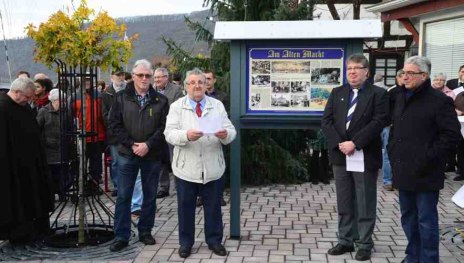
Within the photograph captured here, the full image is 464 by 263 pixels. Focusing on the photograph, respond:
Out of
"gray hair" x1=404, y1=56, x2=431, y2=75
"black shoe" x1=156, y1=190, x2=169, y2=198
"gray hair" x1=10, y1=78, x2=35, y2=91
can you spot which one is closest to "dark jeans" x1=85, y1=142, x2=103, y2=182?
"black shoe" x1=156, y1=190, x2=169, y2=198

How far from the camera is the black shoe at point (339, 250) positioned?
17.3ft

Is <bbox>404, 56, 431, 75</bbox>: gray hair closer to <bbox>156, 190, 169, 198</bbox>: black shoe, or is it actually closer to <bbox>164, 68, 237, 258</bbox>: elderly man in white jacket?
<bbox>164, 68, 237, 258</bbox>: elderly man in white jacket

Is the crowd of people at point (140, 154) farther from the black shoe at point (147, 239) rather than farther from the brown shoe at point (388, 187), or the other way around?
the brown shoe at point (388, 187)

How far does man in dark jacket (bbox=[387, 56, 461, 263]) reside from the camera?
4414 mm

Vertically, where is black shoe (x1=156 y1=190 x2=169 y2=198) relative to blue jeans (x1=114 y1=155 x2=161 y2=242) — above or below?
below

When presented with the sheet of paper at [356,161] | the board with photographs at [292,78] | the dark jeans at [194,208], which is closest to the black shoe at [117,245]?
the dark jeans at [194,208]

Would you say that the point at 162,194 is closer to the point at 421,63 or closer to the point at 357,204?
the point at 357,204

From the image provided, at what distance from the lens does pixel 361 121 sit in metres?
4.94

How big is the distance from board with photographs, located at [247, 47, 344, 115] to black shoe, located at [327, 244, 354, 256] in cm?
136

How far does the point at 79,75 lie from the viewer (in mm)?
5480

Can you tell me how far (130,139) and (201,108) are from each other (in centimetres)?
79

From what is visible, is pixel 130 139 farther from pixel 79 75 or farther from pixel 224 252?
pixel 224 252

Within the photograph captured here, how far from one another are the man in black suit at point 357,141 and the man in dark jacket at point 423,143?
26cm

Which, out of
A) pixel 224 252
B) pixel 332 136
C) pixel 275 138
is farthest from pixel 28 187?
pixel 275 138
